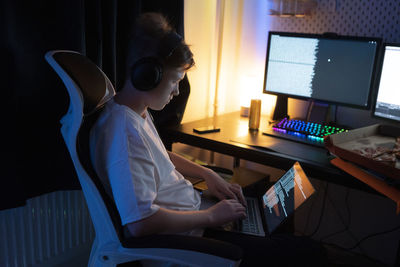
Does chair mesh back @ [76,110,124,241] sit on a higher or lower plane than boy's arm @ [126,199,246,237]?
higher

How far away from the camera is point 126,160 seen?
2.68 ft

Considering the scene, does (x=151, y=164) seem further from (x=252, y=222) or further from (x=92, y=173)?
(x=252, y=222)

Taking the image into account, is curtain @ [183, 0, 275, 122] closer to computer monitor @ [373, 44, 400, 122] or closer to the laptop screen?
computer monitor @ [373, 44, 400, 122]

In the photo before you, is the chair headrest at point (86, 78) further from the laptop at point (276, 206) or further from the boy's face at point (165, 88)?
the laptop at point (276, 206)

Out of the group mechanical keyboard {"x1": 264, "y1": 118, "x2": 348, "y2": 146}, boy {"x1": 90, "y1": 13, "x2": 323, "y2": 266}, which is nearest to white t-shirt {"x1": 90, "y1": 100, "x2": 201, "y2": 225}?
boy {"x1": 90, "y1": 13, "x2": 323, "y2": 266}

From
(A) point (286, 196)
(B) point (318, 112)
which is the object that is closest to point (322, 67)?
(B) point (318, 112)

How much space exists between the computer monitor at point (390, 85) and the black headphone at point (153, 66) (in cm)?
98

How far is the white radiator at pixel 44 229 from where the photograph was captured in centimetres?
122

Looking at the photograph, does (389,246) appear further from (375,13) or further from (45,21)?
(45,21)

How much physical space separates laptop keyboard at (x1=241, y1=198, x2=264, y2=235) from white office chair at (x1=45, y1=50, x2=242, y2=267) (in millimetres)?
303

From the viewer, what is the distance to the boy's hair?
0.91 meters

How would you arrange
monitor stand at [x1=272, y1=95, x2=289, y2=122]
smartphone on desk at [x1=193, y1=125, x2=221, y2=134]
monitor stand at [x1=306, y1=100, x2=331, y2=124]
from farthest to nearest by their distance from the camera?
monitor stand at [x1=272, y1=95, x2=289, y2=122] < monitor stand at [x1=306, y1=100, x2=331, y2=124] < smartphone on desk at [x1=193, y1=125, x2=221, y2=134]

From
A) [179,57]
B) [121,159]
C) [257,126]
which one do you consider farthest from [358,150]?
[121,159]

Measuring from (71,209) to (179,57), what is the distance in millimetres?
844
